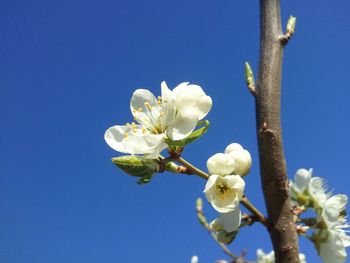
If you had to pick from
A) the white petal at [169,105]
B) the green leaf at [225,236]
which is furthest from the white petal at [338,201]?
the white petal at [169,105]

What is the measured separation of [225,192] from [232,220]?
3.5 inches

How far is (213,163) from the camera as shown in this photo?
114 cm

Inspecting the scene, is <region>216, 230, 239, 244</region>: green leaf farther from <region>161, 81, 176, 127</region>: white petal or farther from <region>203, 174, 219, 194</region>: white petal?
<region>161, 81, 176, 127</region>: white petal

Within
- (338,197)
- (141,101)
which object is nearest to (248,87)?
(141,101)

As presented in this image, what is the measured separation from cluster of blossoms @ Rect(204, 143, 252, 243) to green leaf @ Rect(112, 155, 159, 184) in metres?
0.16

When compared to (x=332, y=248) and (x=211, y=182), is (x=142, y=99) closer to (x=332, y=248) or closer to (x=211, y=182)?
(x=211, y=182)

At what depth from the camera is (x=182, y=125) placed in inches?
46.2

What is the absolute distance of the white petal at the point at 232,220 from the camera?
1.11m

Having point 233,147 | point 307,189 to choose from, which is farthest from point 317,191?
point 233,147

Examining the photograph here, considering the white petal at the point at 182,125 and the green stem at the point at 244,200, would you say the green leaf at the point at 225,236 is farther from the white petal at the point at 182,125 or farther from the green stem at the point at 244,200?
the white petal at the point at 182,125

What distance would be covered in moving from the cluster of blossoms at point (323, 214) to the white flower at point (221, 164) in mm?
285

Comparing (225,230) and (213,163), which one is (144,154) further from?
(225,230)

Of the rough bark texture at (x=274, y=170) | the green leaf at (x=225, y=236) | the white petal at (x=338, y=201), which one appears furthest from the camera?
the white petal at (x=338, y=201)

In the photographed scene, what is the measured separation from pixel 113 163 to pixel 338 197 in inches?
32.1
